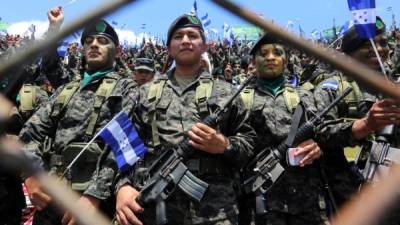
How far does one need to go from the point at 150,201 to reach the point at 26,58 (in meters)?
2.19

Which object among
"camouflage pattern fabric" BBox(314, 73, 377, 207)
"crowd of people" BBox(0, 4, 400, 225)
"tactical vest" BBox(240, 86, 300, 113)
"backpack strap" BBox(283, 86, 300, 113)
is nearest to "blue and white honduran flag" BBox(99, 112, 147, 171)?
"crowd of people" BBox(0, 4, 400, 225)

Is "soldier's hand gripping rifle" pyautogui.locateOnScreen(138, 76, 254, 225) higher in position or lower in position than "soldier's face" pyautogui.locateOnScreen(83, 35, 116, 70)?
lower

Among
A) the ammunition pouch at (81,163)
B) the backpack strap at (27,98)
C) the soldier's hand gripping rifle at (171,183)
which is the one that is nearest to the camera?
the soldier's hand gripping rifle at (171,183)

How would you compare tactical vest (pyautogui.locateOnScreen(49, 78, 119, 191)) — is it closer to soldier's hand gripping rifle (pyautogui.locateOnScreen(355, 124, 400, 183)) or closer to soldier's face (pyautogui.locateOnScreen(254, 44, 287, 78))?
soldier's face (pyautogui.locateOnScreen(254, 44, 287, 78))

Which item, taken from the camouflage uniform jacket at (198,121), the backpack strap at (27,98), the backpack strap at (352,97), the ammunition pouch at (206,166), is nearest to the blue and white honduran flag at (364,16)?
the backpack strap at (352,97)

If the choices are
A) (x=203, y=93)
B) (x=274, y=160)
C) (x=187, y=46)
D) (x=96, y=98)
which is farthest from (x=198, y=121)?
(x=96, y=98)

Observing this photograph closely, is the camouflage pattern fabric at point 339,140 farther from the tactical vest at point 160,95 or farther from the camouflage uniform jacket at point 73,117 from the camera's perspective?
the camouflage uniform jacket at point 73,117

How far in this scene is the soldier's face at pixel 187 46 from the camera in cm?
336

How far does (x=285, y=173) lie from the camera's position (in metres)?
3.72

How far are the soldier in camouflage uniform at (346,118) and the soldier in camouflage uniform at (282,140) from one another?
136 millimetres

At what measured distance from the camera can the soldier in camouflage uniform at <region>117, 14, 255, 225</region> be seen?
3.02 m

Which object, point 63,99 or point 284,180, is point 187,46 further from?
point 284,180

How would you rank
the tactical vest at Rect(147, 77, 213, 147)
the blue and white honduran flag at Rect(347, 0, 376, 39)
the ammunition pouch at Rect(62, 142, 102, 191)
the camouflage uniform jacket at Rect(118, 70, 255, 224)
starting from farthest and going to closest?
the ammunition pouch at Rect(62, 142, 102, 191), the blue and white honduran flag at Rect(347, 0, 376, 39), the tactical vest at Rect(147, 77, 213, 147), the camouflage uniform jacket at Rect(118, 70, 255, 224)

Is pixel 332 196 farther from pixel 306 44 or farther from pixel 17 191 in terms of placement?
pixel 306 44
